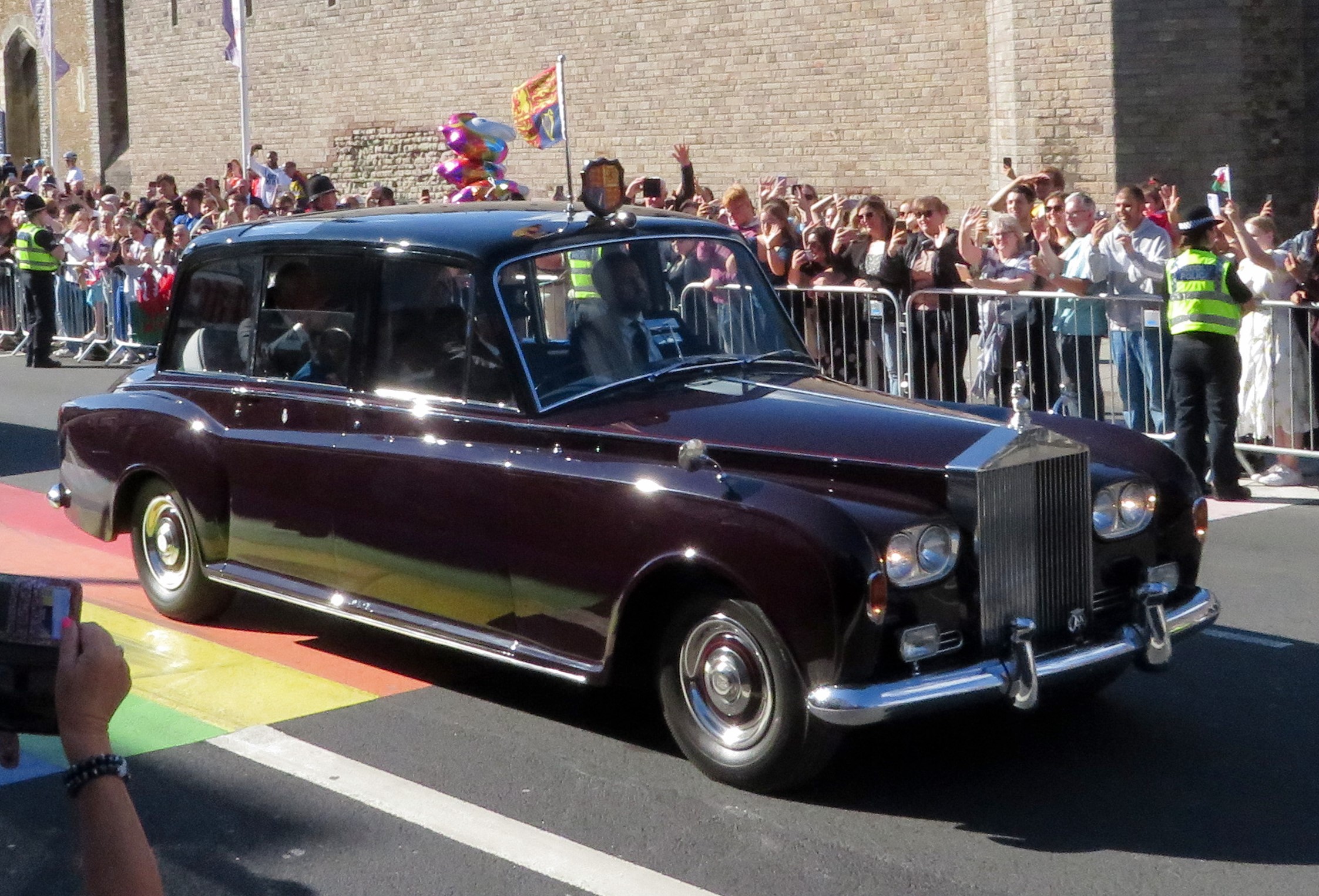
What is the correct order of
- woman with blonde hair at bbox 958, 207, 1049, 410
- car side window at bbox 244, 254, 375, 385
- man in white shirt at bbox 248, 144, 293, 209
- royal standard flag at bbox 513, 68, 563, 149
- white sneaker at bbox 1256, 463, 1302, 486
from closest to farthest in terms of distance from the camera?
car side window at bbox 244, 254, 375, 385, white sneaker at bbox 1256, 463, 1302, 486, woman with blonde hair at bbox 958, 207, 1049, 410, royal standard flag at bbox 513, 68, 563, 149, man in white shirt at bbox 248, 144, 293, 209

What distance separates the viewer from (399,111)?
32.1m

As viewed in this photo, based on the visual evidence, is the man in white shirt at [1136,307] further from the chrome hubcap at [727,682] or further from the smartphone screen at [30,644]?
the smartphone screen at [30,644]

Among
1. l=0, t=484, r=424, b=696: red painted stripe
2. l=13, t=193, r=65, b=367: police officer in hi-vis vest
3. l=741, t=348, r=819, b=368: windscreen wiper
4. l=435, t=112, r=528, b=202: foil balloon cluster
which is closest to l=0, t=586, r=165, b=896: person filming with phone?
l=0, t=484, r=424, b=696: red painted stripe

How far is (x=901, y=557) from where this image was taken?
4930 mm

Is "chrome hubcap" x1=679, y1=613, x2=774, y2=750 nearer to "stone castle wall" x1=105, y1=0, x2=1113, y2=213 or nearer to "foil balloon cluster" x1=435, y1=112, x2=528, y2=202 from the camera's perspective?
"foil balloon cluster" x1=435, y1=112, x2=528, y2=202

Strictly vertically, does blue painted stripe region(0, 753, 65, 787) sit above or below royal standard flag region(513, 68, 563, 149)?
below

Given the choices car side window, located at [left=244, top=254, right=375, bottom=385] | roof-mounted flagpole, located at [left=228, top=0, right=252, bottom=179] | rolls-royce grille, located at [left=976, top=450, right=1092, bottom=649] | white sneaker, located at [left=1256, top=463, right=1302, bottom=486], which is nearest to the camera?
rolls-royce grille, located at [left=976, top=450, right=1092, bottom=649]

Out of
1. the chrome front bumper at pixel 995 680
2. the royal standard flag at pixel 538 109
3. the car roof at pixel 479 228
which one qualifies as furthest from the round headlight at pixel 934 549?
the royal standard flag at pixel 538 109

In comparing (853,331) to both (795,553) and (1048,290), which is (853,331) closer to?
(1048,290)

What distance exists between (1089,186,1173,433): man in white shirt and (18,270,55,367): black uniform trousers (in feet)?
38.7

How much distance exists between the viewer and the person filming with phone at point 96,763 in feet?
6.86

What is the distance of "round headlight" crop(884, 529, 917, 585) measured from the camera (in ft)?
16.1

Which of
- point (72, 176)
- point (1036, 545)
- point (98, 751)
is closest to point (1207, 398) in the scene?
point (1036, 545)

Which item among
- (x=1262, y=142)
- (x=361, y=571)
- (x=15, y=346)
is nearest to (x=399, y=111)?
(x=15, y=346)
